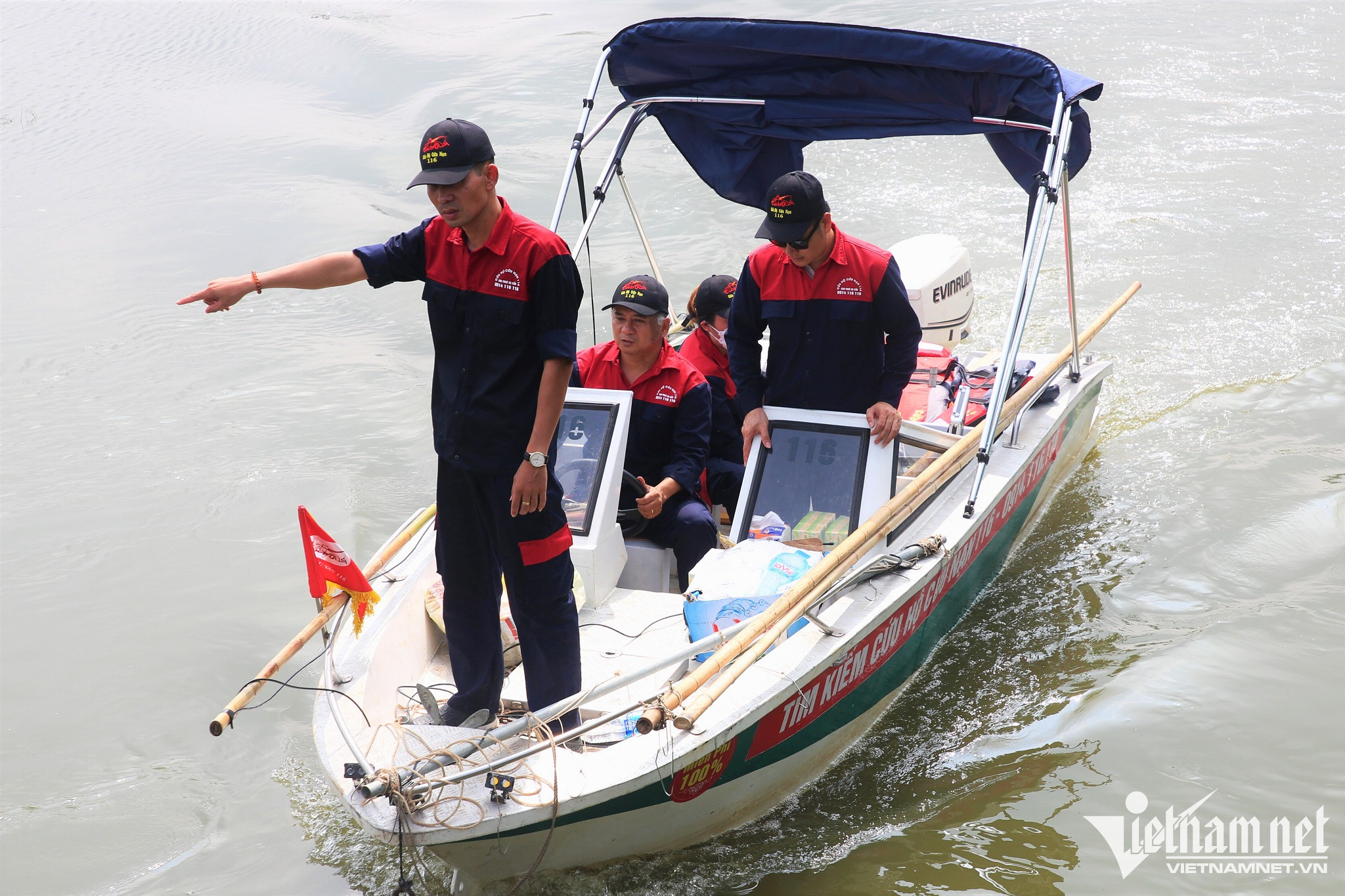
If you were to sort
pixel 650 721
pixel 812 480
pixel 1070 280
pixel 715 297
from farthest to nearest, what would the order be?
1. pixel 1070 280
2. pixel 715 297
3. pixel 812 480
4. pixel 650 721

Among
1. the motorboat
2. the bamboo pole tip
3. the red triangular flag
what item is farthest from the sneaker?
the bamboo pole tip

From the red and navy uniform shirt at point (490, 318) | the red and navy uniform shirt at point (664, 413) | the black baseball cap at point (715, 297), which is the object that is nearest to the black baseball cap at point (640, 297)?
the red and navy uniform shirt at point (664, 413)

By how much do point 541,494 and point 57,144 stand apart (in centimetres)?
1096

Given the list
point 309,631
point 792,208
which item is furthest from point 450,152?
point 309,631

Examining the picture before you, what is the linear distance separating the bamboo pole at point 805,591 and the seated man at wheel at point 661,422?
702mm

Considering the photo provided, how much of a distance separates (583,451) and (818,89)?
2053 millimetres

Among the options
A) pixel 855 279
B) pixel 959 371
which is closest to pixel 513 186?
pixel 959 371

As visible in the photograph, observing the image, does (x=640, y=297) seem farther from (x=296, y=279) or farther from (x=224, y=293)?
(x=224, y=293)

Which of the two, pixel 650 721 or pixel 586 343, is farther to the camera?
pixel 586 343

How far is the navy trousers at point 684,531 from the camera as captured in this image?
4.06 meters

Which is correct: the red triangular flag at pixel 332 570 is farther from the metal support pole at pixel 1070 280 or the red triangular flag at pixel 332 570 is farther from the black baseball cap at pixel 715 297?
the metal support pole at pixel 1070 280

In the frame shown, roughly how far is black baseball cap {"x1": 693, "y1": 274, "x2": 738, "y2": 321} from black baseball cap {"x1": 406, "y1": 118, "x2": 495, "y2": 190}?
2.05 meters

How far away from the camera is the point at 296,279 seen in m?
2.80

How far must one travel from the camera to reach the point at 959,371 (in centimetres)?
495
